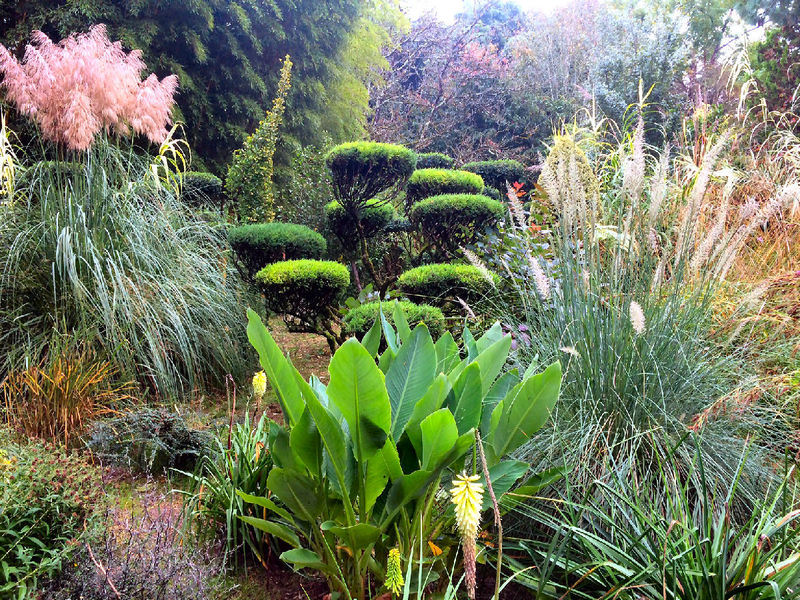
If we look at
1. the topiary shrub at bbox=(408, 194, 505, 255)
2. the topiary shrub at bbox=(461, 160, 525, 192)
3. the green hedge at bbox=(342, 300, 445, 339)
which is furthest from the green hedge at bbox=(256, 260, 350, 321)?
the topiary shrub at bbox=(461, 160, 525, 192)

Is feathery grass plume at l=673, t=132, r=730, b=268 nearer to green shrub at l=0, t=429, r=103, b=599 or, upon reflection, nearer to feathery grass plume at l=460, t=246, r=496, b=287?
feathery grass plume at l=460, t=246, r=496, b=287

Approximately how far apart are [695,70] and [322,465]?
1307 cm

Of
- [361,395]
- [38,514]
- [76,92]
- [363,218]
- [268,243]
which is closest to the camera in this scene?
[361,395]

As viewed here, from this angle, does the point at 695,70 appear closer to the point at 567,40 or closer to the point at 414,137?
the point at 567,40

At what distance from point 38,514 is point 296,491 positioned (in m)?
1.00

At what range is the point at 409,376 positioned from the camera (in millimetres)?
1543

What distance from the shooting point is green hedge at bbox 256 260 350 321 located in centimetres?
364

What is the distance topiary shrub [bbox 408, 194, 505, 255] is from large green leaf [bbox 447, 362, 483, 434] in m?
3.58

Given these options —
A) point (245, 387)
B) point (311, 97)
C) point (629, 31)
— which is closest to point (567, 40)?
point (629, 31)

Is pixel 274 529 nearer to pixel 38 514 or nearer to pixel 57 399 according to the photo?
pixel 38 514

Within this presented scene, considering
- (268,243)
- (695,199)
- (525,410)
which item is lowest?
(268,243)

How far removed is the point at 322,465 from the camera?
152cm

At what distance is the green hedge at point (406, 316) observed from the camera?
3.26 meters

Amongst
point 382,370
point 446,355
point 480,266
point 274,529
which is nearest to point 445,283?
point 480,266
